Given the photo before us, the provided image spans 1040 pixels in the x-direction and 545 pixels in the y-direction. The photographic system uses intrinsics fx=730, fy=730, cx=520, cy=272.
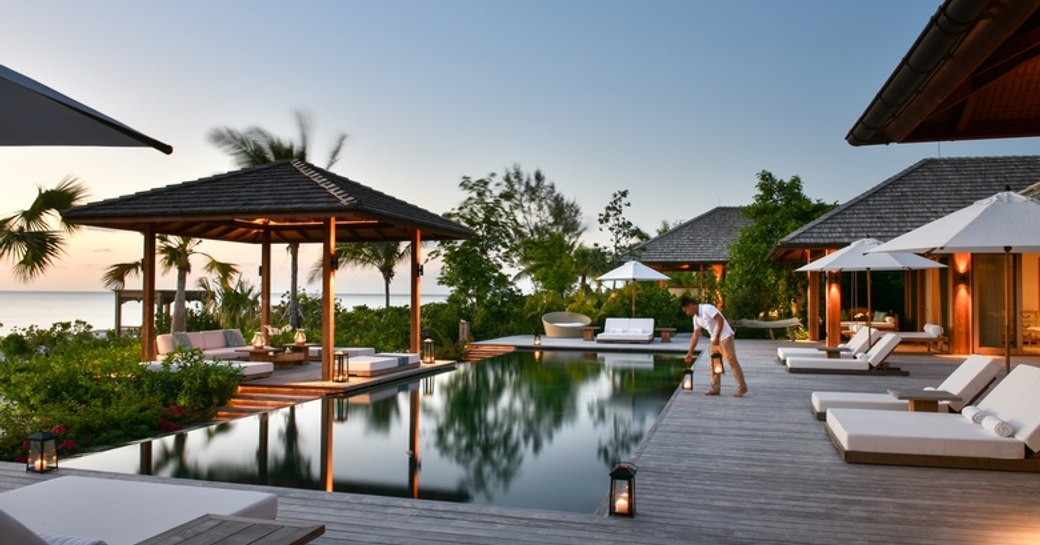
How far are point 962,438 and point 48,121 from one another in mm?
6633

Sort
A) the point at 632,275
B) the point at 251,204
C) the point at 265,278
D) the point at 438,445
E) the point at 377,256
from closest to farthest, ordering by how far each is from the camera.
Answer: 1. the point at 438,445
2. the point at 251,204
3. the point at 265,278
4. the point at 632,275
5. the point at 377,256

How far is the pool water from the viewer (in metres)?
6.36

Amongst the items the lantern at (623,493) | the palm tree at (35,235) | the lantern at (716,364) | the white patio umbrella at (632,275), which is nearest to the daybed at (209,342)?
the palm tree at (35,235)

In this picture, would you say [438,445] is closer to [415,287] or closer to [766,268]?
[415,287]

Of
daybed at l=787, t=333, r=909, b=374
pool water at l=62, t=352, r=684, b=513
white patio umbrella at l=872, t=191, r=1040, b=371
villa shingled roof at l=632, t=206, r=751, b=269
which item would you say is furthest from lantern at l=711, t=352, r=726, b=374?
villa shingled roof at l=632, t=206, r=751, b=269

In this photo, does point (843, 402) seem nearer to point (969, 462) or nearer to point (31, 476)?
point (969, 462)

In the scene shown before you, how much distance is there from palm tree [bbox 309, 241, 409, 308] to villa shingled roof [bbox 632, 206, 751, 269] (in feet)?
28.3

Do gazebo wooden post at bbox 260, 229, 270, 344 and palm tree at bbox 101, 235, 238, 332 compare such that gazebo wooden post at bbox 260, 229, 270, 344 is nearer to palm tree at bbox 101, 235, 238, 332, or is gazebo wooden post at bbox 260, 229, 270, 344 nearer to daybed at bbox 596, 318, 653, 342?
palm tree at bbox 101, 235, 238, 332

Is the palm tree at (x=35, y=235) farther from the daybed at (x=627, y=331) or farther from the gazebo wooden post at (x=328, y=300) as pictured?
the daybed at (x=627, y=331)

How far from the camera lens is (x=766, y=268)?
2136cm

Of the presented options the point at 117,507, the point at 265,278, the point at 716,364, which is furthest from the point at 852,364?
Result: the point at 265,278

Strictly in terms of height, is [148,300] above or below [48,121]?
below

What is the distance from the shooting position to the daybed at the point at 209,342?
12.0m

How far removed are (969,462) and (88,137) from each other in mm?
6594
